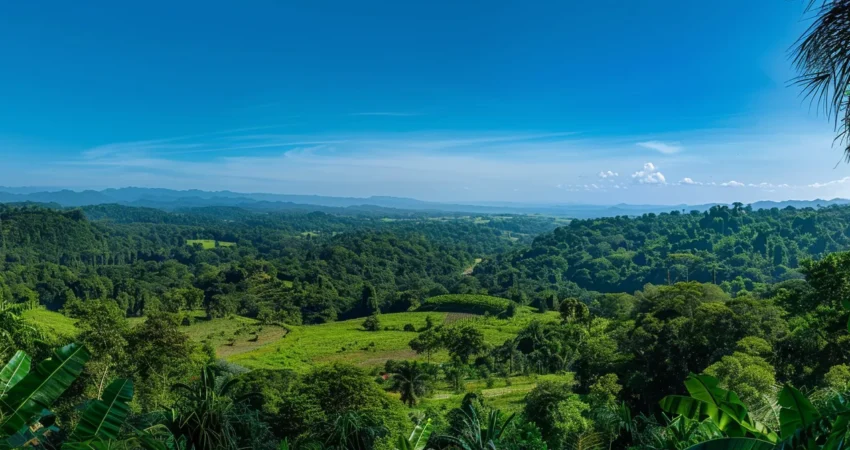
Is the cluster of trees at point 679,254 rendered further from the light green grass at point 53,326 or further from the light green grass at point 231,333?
the light green grass at point 53,326

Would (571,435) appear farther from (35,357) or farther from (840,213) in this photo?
(840,213)

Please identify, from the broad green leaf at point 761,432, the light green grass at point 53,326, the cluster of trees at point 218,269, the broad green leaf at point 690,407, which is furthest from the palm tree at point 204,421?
the cluster of trees at point 218,269

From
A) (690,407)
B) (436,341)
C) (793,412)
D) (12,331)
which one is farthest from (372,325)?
(793,412)

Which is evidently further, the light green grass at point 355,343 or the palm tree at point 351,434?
the light green grass at point 355,343

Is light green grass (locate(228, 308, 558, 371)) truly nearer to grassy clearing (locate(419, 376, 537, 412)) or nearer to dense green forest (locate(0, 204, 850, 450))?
dense green forest (locate(0, 204, 850, 450))

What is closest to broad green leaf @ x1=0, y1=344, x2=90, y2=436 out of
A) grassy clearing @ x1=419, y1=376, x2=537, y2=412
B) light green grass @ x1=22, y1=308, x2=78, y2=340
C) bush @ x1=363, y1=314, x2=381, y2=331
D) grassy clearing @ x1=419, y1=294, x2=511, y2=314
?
light green grass @ x1=22, y1=308, x2=78, y2=340

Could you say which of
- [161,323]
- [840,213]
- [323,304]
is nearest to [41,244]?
[323,304]

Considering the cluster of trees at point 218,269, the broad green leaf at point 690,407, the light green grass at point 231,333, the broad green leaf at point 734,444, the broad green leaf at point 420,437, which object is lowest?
the light green grass at point 231,333
